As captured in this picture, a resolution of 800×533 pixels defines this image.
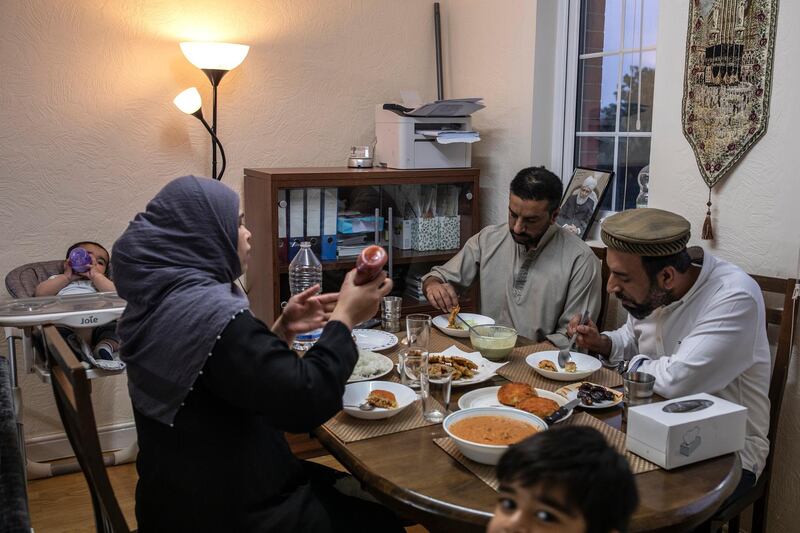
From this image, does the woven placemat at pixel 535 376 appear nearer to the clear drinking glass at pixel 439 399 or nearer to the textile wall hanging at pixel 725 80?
the clear drinking glass at pixel 439 399

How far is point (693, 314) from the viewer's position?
1.97 metres

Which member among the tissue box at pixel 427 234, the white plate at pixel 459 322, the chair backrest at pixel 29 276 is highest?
the tissue box at pixel 427 234

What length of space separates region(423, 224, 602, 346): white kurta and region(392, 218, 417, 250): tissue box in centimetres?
53

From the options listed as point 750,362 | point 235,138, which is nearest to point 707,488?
point 750,362

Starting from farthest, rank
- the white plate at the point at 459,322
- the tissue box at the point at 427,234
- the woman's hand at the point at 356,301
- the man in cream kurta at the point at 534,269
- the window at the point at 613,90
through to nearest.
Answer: the tissue box at the point at 427,234 < the window at the point at 613,90 < the man in cream kurta at the point at 534,269 < the white plate at the point at 459,322 < the woman's hand at the point at 356,301

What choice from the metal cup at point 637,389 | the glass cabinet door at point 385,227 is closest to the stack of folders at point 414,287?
the glass cabinet door at point 385,227

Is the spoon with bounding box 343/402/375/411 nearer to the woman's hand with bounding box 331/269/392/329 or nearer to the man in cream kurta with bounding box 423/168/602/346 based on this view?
the woman's hand with bounding box 331/269/392/329

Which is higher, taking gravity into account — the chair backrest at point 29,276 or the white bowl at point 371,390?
the chair backrest at point 29,276

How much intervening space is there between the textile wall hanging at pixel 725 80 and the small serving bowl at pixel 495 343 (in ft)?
2.88

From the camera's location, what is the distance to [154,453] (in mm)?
1424

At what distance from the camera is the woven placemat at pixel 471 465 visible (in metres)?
1.36

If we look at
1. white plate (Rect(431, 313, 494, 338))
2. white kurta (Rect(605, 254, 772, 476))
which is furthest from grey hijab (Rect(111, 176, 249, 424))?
white kurta (Rect(605, 254, 772, 476))

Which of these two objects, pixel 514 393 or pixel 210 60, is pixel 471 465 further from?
pixel 210 60

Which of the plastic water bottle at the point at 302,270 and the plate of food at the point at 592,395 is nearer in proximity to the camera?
the plate of food at the point at 592,395
